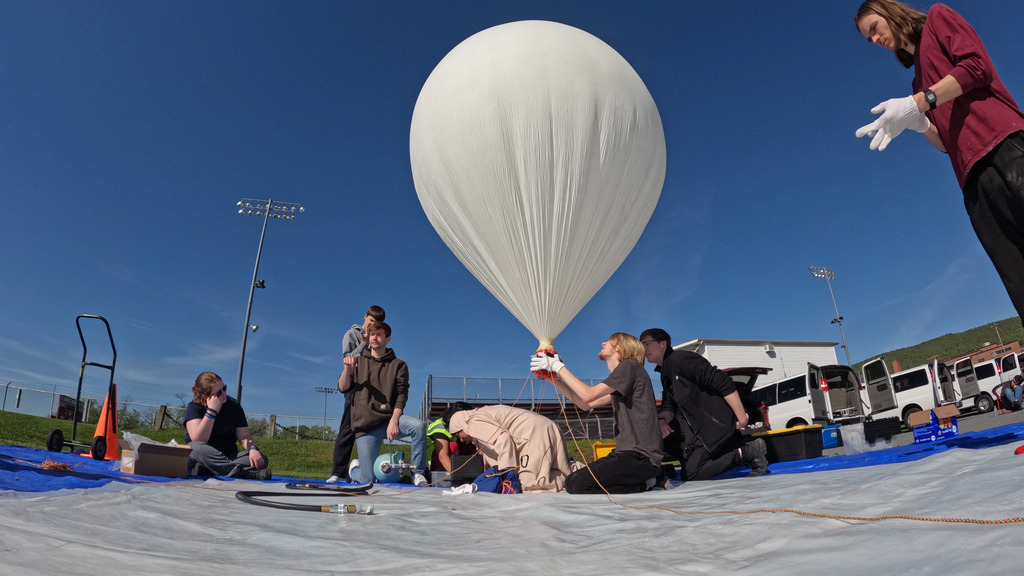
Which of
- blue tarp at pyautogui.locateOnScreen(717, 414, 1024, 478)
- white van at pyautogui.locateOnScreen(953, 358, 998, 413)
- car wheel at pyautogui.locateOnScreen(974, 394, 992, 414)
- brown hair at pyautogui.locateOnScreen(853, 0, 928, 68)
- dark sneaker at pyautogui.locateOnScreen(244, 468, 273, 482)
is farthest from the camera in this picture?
white van at pyautogui.locateOnScreen(953, 358, 998, 413)

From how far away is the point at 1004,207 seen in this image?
2096mm

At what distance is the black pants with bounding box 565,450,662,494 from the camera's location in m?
3.94

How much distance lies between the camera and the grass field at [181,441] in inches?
479

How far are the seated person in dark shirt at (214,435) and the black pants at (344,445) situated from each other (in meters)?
0.68

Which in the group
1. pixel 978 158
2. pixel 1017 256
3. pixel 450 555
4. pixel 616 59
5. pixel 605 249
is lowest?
pixel 450 555

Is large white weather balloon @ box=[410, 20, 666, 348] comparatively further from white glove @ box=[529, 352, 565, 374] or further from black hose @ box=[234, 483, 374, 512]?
black hose @ box=[234, 483, 374, 512]

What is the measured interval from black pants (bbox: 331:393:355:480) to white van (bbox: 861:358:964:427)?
1430 cm

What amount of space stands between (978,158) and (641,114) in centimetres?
596

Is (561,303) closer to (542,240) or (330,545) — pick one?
(542,240)

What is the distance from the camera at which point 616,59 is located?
8.20m

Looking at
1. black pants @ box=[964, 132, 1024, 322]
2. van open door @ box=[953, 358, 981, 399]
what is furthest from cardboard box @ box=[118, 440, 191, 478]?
van open door @ box=[953, 358, 981, 399]

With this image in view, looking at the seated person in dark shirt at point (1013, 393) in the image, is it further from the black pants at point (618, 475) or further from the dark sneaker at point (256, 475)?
the dark sneaker at point (256, 475)

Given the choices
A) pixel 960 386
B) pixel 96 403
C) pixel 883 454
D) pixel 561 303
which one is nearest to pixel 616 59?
pixel 561 303

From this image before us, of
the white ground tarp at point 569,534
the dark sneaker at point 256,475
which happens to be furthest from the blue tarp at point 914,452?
the dark sneaker at point 256,475
